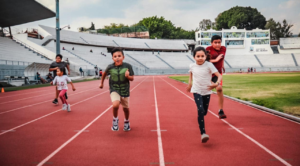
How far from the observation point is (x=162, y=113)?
7879 millimetres

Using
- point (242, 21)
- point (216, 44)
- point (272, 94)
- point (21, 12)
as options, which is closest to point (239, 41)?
point (242, 21)

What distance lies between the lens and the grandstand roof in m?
27.7

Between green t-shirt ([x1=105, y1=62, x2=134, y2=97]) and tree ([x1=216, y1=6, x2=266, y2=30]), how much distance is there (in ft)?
359

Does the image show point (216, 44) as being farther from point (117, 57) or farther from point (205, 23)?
point (205, 23)

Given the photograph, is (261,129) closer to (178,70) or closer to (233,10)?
(178,70)

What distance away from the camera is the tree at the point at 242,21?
106m

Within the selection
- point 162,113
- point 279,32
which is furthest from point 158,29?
point 162,113

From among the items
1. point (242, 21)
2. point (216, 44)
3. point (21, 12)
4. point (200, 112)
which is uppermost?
point (242, 21)

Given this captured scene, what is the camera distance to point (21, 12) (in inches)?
1203

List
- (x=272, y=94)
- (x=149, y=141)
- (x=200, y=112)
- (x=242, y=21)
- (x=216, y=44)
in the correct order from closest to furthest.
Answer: (x=200, y=112) → (x=149, y=141) → (x=216, y=44) → (x=272, y=94) → (x=242, y=21)

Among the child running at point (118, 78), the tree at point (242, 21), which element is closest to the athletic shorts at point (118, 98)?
the child running at point (118, 78)

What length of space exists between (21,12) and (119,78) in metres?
30.8

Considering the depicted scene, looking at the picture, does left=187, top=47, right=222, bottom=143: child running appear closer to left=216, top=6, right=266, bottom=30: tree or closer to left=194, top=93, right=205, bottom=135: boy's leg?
left=194, top=93, right=205, bottom=135: boy's leg

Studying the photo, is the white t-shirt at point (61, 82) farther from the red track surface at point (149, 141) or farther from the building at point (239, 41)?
the building at point (239, 41)
